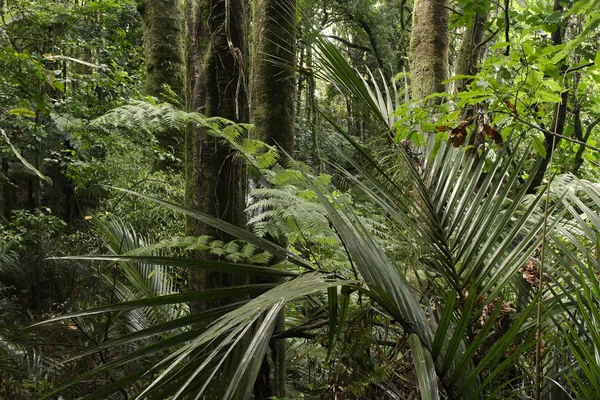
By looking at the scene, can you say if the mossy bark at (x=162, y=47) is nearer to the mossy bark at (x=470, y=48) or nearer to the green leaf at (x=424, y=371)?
the mossy bark at (x=470, y=48)

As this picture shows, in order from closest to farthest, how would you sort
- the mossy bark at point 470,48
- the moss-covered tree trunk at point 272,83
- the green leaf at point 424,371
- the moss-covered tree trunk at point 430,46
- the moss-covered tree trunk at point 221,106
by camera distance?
the green leaf at point 424,371, the moss-covered tree trunk at point 221,106, the moss-covered tree trunk at point 272,83, the moss-covered tree trunk at point 430,46, the mossy bark at point 470,48

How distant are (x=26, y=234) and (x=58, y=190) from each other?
12.0 ft

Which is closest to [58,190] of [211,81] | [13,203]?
[13,203]

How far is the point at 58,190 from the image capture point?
11.0 m

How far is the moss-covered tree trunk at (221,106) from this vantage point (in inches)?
94.4

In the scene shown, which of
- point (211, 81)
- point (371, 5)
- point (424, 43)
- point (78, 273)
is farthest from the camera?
point (371, 5)

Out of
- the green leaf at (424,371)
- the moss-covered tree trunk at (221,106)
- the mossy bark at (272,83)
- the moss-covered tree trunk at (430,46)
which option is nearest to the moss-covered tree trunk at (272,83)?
the mossy bark at (272,83)

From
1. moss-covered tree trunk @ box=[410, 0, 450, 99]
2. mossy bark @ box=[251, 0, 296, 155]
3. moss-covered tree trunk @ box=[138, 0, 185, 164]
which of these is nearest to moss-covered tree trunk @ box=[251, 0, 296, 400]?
mossy bark @ box=[251, 0, 296, 155]

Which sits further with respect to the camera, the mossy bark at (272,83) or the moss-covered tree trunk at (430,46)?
the moss-covered tree trunk at (430,46)

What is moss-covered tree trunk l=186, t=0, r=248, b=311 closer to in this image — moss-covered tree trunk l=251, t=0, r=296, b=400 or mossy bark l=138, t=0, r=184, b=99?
moss-covered tree trunk l=251, t=0, r=296, b=400

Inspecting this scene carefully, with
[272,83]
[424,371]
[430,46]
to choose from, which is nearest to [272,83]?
[272,83]

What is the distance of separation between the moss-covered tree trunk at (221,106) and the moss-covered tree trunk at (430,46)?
5.89ft

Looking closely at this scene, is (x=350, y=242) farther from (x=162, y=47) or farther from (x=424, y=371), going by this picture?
(x=162, y=47)

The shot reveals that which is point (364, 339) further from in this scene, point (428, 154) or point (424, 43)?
point (424, 43)
